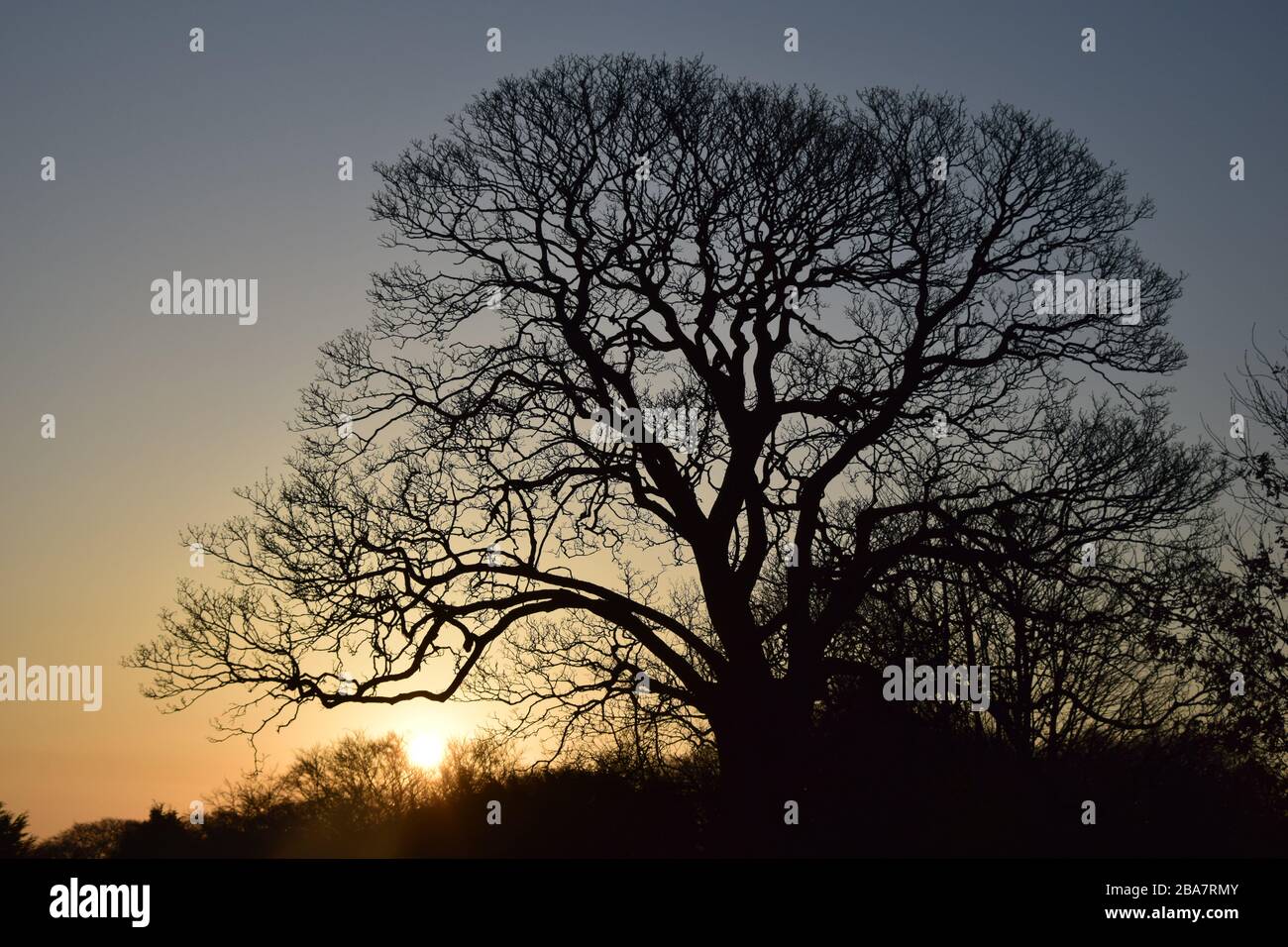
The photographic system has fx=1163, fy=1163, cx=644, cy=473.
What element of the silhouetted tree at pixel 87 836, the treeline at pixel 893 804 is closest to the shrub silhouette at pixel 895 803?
the treeline at pixel 893 804

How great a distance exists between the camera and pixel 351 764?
122 feet

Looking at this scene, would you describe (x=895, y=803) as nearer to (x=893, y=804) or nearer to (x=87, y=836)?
(x=893, y=804)

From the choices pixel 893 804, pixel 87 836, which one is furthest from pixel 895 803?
pixel 87 836

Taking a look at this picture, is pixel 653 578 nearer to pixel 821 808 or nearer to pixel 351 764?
pixel 821 808

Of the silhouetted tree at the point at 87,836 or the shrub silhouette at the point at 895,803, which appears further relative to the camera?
the silhouetted tree at the point at 87,836

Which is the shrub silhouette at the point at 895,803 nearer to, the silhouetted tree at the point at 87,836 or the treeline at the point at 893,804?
the treeline at the point at 893,804

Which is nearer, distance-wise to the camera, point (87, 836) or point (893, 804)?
point (893, 804)

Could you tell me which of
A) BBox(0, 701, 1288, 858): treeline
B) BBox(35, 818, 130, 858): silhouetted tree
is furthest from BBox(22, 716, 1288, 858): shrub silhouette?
BBox(35, 818, 130, 858): silhouetted tree

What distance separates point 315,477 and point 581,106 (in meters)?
5.84

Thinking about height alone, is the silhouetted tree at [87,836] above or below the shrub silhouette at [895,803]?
below

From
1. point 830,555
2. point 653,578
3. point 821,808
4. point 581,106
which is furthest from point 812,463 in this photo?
point 581,106

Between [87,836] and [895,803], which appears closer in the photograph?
[895,803]

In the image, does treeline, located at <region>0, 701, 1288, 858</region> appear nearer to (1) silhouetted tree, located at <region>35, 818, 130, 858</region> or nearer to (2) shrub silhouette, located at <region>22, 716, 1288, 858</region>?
(2) shrub silhouette, located at <region>22, 716, 1288, 858</region>

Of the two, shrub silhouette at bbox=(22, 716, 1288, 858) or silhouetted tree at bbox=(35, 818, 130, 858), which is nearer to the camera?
shrub silhouette at bbox=(22, 716, 1288, 858)
